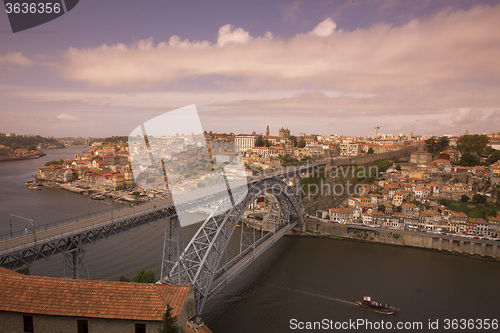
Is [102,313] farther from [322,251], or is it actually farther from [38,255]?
[322,251]

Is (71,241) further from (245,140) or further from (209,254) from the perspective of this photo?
(245,140)

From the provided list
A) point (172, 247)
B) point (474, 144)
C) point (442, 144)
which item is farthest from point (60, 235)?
point (442, 144)

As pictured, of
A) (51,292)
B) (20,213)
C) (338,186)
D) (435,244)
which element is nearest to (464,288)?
(435,244)

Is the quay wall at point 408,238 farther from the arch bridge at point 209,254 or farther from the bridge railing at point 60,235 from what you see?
the bridge railing at point 60,235

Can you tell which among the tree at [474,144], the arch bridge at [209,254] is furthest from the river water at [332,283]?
the tree at [474,144]

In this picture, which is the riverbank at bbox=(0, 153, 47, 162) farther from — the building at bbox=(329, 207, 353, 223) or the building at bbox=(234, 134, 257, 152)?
the building at bbox=(329, 207, 353, 223)

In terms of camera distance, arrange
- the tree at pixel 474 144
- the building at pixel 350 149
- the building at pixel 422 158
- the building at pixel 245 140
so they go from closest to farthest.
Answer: the building at pixel 422 158 < the tree at pixel 474 144 < the building at pixel 350 149 < the building at pixel 245 140
